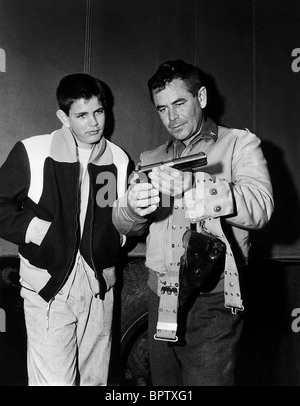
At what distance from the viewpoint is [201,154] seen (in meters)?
1.32

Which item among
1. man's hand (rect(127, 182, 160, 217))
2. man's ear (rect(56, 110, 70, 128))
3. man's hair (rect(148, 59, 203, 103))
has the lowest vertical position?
man's hand (rect(127, 182, 160, 217))

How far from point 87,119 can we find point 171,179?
0.72 meters

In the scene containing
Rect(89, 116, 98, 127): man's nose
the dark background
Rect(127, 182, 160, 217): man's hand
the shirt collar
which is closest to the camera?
Rect(127, 182, 160, 217): man's hand

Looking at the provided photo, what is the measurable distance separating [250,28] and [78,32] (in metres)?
0.96

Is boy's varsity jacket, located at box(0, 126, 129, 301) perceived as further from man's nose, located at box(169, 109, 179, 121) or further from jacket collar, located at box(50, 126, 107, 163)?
man's nose, located at box(169, 109, 179, 121)

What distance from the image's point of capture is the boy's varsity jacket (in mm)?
1835

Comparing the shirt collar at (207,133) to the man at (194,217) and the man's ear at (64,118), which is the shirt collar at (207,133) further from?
the man's ear at (64,118)

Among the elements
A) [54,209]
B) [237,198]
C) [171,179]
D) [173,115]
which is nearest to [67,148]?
[54,209]

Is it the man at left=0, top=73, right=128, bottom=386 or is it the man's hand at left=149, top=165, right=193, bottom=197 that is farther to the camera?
the man at left=0, top=73, right=128, bottom=386

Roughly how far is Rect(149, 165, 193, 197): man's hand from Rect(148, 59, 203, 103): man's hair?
0.57m

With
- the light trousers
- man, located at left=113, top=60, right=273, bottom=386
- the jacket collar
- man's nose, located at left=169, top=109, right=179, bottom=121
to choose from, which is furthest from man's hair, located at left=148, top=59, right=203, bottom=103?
the light trousers

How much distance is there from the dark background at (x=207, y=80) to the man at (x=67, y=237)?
12.5 inches

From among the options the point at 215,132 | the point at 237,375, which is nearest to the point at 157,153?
the point at 215,132

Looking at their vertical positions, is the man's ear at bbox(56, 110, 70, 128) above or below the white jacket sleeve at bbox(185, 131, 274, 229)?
above
